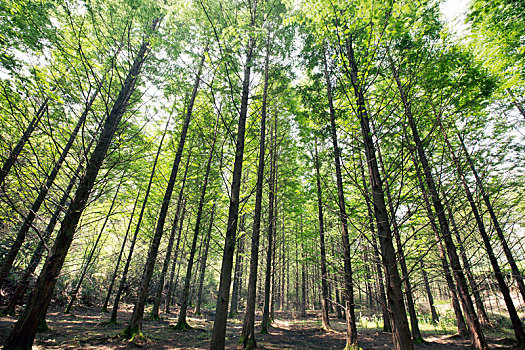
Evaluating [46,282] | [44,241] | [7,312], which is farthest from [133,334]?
[7,312]

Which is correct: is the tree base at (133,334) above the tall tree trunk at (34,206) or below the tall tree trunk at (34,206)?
below

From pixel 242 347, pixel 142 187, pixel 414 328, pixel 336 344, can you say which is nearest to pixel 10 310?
pixel 142 187

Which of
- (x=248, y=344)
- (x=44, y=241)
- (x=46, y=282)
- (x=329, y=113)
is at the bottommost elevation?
(x=248, y=344)

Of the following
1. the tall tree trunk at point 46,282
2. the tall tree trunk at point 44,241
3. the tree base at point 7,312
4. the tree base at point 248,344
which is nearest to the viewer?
the tall tree trunk at point 44,241

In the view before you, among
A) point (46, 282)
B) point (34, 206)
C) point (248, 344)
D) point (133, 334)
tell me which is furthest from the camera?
point (34, 206)

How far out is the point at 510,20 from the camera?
5719mm

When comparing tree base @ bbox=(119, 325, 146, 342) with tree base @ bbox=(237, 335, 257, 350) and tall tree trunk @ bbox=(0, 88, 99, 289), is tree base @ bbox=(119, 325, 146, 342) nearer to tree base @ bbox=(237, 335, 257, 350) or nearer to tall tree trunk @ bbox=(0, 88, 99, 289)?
tree base @ bbox=(237, 335, 257, 350)

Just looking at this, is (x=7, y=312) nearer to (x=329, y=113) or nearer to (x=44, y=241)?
(x=44, y=241)

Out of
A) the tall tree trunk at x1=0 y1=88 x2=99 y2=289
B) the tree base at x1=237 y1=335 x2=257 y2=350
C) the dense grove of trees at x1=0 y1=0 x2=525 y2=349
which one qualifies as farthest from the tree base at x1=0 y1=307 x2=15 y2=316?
the tree base at x1=237 y1=335 x2=257 y2=350

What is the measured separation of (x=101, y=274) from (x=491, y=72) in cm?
2498

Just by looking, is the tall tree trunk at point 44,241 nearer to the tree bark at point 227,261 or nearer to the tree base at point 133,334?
the tree bark at point 227,261

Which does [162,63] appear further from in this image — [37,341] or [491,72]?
[491,72]

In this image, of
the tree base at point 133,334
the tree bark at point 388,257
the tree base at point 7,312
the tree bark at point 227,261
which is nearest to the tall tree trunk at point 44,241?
the tree base at point 7,312

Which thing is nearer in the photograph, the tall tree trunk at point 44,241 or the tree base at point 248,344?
the tall tree trunk at point 44,241
